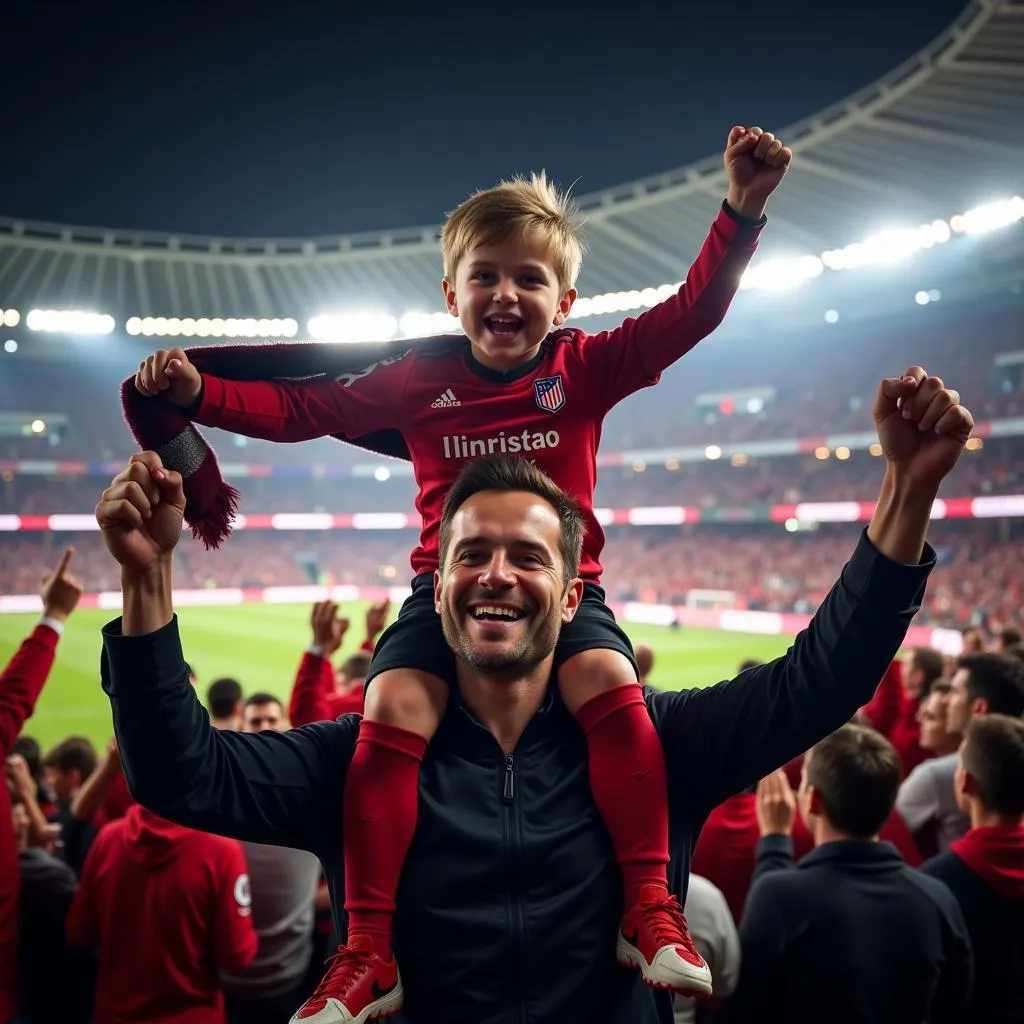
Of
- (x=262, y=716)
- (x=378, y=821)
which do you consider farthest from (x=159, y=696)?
(x=262, y=716)

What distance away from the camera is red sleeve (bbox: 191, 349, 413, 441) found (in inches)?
98.6

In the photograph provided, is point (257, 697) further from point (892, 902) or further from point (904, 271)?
point (904, 271)

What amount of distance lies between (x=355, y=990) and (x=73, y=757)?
179 inches

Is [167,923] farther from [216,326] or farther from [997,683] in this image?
[216,326]

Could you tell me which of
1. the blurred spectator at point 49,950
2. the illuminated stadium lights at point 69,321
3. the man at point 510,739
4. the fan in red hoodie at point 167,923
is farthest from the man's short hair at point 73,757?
the illuminated stadium lights at point 69,321

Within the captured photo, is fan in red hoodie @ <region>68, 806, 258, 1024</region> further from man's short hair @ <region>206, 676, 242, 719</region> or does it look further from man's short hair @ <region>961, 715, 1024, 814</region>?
man's short hair @ <region>961, 715, 1024, 814</region>

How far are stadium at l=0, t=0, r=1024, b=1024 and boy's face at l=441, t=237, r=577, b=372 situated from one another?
15131 millimetres

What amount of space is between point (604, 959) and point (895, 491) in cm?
119

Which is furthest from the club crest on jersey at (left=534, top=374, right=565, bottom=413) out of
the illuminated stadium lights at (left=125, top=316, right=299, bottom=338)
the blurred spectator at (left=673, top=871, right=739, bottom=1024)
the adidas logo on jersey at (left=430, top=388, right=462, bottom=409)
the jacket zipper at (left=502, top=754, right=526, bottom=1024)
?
the illuminated stadium lights at (left=125, top=316, right=299, bottom=338)

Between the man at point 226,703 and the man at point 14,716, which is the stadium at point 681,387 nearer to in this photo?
the man at point 226,703

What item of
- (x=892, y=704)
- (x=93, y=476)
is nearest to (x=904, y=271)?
(x=892, y=704)

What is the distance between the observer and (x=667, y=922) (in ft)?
6.21

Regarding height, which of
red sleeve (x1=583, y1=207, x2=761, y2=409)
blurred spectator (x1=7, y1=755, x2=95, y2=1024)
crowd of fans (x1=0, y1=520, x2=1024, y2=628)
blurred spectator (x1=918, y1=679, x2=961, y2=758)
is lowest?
blurred spectator (x1=7, y1=755, x2=95, y2=1024)

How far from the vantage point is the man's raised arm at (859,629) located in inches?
67.2
